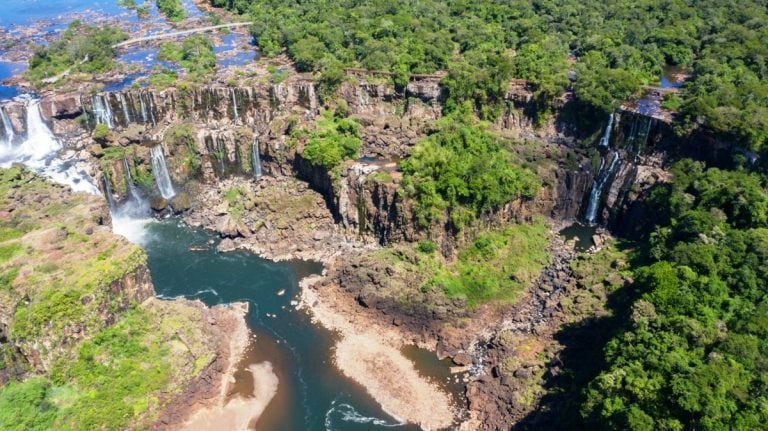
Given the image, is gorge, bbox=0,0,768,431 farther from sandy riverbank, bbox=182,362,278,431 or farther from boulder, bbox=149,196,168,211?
boulder, bbox=149,196,168,211

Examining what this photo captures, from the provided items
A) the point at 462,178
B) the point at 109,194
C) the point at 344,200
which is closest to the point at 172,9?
the point at 109,194

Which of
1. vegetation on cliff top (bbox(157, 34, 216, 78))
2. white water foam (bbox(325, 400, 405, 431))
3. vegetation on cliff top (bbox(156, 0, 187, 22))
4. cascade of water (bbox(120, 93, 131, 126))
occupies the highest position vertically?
vegetation on cliff top (bbox(156, 0, 187, 22))

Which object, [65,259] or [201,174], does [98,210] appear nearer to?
[65,259]

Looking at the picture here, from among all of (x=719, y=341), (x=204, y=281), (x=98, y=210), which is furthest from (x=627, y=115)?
(x=98, y=210)

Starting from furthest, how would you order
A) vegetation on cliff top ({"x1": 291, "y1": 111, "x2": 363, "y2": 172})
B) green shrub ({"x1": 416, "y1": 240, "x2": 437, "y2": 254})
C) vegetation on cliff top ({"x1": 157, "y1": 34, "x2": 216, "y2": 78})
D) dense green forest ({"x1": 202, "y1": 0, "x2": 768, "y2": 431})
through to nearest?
vegetation on cliff top ({"x1": 157, "y1": 34, "x2": 216, "y2": 78}) < vegetation on cliff top ({"x1": 291, "y1": 111, "x2": 363, "y2": 172}) < green shrub ({"x1": 416, "y1": 240, "x2": 437, "y2": 254}) < dense green forest ({"x1": 202, "y1": 0, "x2": 768, "y2": 431})

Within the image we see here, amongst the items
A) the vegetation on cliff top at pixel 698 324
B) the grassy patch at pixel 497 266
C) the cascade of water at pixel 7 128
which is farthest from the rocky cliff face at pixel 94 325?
the vegetation on cliff top at pixel 698 324

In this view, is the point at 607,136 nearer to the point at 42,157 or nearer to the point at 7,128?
the point at 42,157

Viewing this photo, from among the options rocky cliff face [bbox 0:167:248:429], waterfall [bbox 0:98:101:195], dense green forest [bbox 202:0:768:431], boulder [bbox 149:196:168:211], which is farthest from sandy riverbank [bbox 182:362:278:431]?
waterfall [bbox 0:98:101:195]
